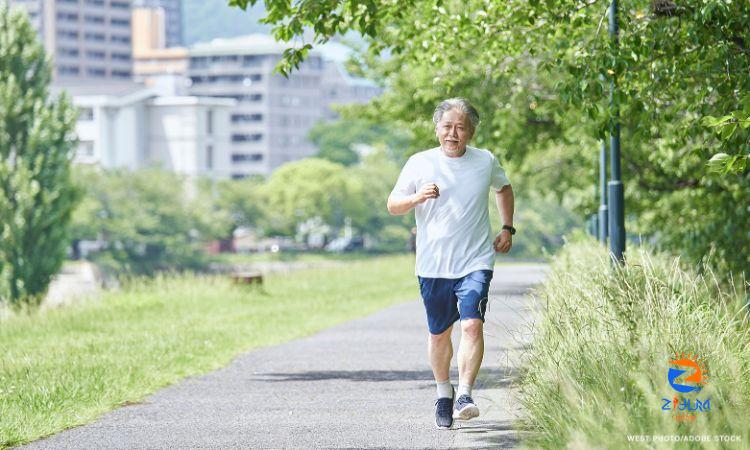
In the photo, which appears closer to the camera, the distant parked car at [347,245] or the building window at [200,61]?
the distant parked car at [347,245]

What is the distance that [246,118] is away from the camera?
18925 centimetres

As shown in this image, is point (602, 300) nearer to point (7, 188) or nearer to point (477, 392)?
point (477, 392)

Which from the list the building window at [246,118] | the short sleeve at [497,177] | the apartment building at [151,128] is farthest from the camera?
the building window at [246,118]

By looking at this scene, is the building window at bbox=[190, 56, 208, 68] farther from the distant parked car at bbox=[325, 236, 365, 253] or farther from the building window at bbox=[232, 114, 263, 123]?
the distant parked car at bbox=[325, 236, 365, 253]

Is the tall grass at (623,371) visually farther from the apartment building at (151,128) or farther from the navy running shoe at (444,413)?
the apartment building at (151,128)

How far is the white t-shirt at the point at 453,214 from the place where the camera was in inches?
320

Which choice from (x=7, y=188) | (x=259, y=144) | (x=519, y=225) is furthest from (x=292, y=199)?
(x=259, y=144)

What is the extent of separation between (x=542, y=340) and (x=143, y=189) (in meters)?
97.1

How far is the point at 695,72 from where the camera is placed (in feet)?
37.5

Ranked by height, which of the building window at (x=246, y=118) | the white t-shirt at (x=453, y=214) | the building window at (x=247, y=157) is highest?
the white t-shirt at (x=453, y=214)

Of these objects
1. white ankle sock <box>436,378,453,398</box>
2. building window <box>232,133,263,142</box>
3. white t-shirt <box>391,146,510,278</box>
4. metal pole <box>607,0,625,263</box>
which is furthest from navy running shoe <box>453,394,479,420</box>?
building window <box>232,133,263,142</box>

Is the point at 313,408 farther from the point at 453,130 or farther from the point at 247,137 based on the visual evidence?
the point at 247,137

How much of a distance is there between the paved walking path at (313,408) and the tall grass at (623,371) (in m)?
0.38

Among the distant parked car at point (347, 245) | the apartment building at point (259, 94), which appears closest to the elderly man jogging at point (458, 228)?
the distant parked car at point (347, 245)
